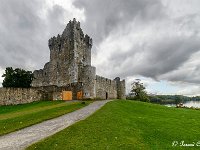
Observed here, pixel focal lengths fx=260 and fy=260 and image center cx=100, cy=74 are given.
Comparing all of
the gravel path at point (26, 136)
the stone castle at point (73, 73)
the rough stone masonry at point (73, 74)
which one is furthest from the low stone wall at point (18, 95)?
the gravel path at point (26, 136)

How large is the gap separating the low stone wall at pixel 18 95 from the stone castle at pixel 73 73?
315 centimetres

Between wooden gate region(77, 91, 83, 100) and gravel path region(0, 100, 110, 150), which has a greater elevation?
wooden gate region(77, 91, 83, 100)

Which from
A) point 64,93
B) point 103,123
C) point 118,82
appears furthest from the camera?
point 118,82

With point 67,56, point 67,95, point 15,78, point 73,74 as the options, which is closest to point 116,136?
point 67,95

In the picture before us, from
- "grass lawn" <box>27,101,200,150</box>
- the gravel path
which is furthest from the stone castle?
"grass lawn" <box>27,101,200,150</box>

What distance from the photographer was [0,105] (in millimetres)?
41375

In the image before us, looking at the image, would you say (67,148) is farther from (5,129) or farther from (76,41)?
(76,41)

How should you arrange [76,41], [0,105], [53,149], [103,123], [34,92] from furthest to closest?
[76,41], [34,92], [0,105], [103,123], [53,149]

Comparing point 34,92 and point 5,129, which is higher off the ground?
point 34,92

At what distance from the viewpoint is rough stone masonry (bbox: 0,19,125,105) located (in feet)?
174

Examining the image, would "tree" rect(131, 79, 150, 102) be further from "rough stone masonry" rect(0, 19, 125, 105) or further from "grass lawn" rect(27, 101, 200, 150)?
"grass lawn" rect(27, 101, 200, 150)

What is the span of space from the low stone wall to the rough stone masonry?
1.84 m

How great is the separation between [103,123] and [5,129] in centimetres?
767

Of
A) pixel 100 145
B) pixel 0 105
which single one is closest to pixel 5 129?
pixel 100 145
